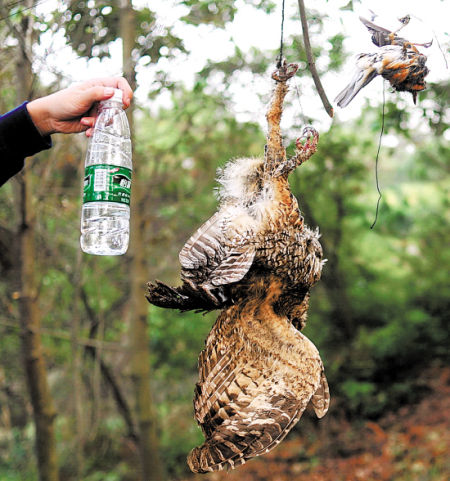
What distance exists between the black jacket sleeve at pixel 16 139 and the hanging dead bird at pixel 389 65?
101cm

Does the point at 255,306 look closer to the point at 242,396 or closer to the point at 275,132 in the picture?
the point at 242,396

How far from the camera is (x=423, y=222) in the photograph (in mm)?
9094

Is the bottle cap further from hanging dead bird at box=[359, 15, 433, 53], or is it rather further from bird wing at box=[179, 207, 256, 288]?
hanging dead bird at box=[359, 15, 433, 53]

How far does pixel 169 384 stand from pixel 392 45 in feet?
26.1

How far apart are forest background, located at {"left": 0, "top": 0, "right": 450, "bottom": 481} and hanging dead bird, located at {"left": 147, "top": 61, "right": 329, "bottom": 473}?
2.41 metres

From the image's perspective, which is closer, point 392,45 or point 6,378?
point 392,45

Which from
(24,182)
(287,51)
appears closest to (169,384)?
(24,182)

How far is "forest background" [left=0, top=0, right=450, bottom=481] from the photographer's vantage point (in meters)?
4.91

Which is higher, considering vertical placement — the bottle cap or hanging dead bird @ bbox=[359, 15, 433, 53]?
hanging dead bird @ bbox=[359, 15, 433, 53]

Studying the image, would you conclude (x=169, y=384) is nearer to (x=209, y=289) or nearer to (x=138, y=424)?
(x=138, y=424)

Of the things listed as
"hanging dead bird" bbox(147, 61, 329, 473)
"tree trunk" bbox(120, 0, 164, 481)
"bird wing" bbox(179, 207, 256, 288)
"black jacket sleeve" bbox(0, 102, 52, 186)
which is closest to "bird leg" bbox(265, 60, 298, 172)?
"hanging dead bird" bbox(147, 61, 329, 473)

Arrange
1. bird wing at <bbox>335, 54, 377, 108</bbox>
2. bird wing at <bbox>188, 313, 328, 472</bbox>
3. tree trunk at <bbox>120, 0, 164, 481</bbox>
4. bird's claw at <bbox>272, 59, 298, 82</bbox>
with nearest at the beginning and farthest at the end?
bird wing at <bbox>188, 313, 328, 472</bbox>
bird wing at <bbox>335, 54, 377, 108</bbox>
bird's claw at <bbox>272, 59, 298, 82</bbox>
tree trunk at <bbox>120, 0, 164, 481</bbox>

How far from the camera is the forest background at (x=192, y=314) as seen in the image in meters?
4.91

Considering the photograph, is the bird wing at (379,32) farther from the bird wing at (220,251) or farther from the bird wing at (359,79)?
the bird wing at (220,251)
